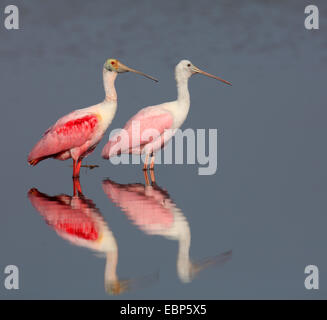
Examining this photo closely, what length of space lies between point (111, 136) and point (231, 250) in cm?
644

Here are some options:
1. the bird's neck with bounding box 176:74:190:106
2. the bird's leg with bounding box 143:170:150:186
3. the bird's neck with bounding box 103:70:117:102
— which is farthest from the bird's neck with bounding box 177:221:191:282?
the bird's neck with bounding box 176:74:190:106

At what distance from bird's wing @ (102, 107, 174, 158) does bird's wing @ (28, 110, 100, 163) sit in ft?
2.77

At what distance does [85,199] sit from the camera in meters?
12.3

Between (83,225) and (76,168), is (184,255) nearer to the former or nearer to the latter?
(83,225)

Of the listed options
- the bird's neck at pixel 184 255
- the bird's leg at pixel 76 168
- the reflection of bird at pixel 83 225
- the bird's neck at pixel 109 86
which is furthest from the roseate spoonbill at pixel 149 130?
the bird's neck at pixel 184 255

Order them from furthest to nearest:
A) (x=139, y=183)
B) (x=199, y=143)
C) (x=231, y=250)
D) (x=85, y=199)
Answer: (x=199, y=143) < (x=139, y=183) < (x=85, y=199) < (x=231, y=250)

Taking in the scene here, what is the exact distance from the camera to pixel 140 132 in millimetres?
15047

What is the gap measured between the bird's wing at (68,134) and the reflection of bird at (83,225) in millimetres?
1496

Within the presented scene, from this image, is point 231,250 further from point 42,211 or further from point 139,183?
point 139,183

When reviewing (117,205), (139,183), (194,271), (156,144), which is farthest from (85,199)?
(194,271)

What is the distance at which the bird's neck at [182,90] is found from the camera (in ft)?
51.2

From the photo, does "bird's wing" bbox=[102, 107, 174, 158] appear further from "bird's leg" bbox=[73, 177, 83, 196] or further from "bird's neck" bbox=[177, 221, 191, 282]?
"bird's neck" bbox=[177, 221, 191, 282]

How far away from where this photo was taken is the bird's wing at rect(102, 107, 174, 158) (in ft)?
49.2

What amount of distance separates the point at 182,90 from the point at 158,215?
203 inches
